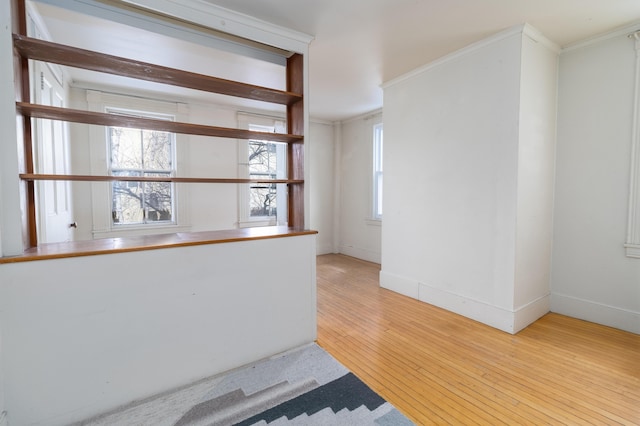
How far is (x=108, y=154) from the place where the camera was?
12.2ft

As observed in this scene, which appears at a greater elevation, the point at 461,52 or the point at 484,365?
the point at 461,52

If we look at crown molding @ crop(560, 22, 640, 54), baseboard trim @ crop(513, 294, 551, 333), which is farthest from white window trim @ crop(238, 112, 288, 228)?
crown molding @ crop(560, 22, 640, 54)

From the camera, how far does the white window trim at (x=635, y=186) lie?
7.98ft

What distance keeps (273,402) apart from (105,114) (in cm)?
197

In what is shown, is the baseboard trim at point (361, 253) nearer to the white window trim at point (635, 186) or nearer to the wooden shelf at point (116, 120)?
the white window trim at point (635, 186)

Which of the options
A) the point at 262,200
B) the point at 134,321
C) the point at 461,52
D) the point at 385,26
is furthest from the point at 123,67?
the point at 262,200

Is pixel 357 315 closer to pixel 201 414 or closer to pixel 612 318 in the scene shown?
pixel 201 414

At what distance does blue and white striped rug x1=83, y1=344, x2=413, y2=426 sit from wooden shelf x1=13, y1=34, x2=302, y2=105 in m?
2.03

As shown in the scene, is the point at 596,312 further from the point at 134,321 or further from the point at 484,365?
the point at 134,321

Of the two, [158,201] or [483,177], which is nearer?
[483,177]

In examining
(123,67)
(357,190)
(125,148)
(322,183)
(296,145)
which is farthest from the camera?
(322,183)

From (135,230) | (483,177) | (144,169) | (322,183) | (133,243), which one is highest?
(144,169)

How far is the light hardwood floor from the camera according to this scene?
167 centimetres

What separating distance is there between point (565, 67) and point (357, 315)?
3148mm
